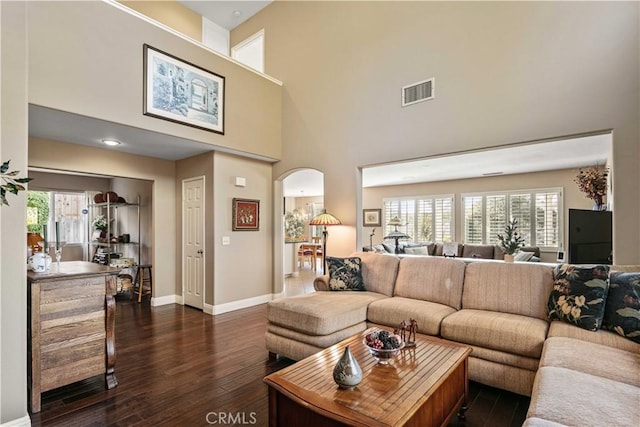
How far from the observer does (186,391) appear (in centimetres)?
262

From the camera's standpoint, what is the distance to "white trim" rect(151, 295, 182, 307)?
207 inches

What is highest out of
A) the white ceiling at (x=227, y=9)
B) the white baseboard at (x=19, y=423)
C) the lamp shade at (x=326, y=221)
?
the white ceiling at (x=227, y=9)

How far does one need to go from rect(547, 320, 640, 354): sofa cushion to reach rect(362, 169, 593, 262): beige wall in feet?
17.7

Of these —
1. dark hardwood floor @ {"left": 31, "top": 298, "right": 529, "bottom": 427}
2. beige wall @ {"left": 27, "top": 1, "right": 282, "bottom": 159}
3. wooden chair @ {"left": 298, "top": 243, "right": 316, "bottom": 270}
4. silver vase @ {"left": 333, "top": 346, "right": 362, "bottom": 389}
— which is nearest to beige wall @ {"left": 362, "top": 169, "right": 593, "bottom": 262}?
wooden chair @ {"left": 298, "top": 243, "right": 316, "bottom": 270}

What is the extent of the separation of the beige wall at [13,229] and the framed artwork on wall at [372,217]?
847cm

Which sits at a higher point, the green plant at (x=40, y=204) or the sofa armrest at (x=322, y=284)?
the green plant at (x=40, y=204)

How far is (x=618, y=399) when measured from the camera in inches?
59.9

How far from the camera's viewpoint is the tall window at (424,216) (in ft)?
27.8

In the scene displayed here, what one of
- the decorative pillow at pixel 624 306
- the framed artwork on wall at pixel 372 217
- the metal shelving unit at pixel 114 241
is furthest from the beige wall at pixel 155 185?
the framed artwork on wall at pixel 372 217

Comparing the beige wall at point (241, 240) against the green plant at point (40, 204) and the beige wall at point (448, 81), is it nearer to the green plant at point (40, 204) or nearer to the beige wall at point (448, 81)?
the beige wall at point (448, 81)

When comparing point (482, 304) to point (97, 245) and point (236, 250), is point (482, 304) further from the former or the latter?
point (97, 245)

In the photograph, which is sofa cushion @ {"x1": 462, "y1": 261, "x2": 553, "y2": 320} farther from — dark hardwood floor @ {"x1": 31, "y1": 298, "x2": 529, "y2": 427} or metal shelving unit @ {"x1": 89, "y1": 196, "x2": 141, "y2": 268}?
metal shelving unit @ {"x1": 89, "y1": 196, "x2": 141, "y2": 268}

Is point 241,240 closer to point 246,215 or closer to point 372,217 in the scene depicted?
point 246,215

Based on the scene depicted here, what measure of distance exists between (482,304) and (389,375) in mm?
1703
